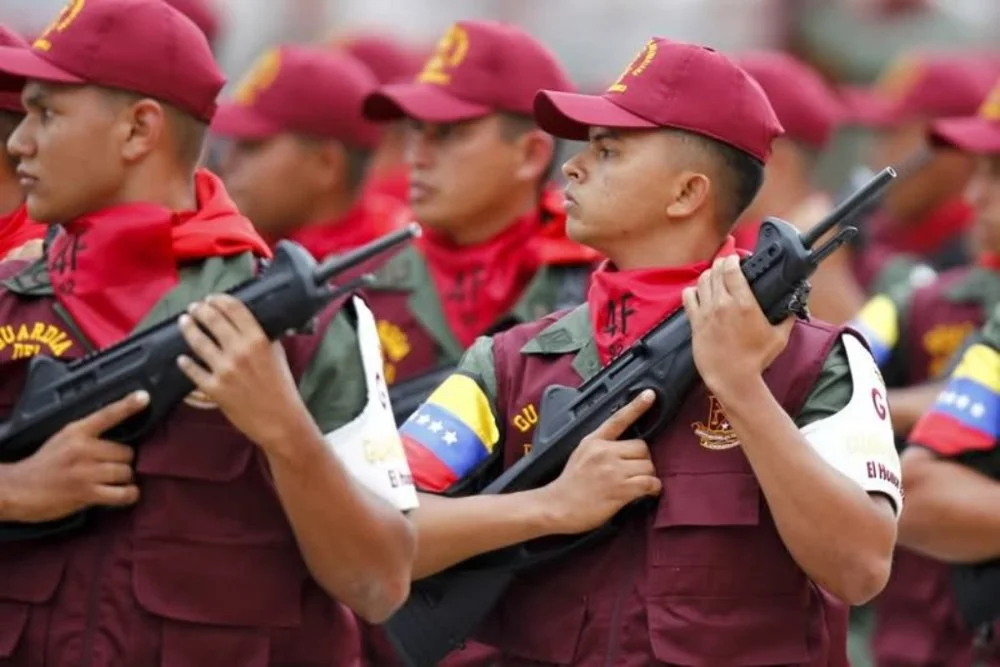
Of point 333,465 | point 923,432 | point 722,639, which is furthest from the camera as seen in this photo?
point 923,432

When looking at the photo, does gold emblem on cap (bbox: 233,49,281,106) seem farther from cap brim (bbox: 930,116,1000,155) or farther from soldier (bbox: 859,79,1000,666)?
cap brim (bbox: 930,116,1000,155)

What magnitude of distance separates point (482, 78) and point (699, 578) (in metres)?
2.97

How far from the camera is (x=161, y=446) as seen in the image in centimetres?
502

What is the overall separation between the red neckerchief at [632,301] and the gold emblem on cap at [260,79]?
388cm

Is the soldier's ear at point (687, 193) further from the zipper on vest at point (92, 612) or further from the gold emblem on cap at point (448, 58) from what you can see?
the gold emblem on cap at point (448, 58)

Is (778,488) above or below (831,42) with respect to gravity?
above

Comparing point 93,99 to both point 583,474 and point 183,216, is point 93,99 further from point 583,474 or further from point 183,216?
point 583,474

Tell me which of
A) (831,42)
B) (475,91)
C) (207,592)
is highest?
(207,592)

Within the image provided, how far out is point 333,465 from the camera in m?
4.77

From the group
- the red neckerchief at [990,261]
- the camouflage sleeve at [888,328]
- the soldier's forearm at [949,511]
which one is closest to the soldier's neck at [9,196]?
the soldier's forearm at [949,511]

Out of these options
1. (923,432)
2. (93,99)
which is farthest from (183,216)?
(923,432)

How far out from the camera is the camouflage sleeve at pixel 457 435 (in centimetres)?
535

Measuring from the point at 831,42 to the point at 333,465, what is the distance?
14.7 m

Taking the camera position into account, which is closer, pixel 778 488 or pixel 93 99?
pixel 778 488
